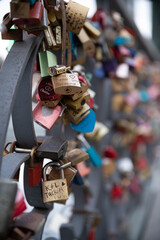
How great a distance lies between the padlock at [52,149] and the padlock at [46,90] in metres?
0.11

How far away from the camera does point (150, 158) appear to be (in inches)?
112

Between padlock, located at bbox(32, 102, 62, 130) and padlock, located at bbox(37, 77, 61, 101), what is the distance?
1.3 inches

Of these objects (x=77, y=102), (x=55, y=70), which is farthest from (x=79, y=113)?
(x=55, y=70)

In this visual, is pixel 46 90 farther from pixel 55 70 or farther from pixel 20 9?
pixel 20 9

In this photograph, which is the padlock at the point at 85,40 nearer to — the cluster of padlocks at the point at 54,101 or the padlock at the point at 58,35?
the cluster of padlocks at the point at 54,101

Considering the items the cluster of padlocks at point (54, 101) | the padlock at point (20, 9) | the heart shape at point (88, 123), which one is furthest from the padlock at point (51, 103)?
the padlock at point (20, 9)

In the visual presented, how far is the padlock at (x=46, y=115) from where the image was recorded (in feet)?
2.12

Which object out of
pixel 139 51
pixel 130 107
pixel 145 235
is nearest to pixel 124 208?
pixel 145 235

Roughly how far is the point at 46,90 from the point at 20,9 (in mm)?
198

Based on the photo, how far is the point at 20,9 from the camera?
52cm

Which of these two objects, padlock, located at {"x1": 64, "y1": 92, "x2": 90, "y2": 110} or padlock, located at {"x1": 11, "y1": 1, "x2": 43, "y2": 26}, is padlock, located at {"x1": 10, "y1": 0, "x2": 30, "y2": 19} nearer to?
padlock, located at {"x1": 11, "y1": 1, "x2": 43, "y2": 26}

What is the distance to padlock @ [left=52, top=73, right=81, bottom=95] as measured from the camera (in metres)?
0.58

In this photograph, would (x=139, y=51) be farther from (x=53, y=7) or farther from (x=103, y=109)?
(x=53, y=7)

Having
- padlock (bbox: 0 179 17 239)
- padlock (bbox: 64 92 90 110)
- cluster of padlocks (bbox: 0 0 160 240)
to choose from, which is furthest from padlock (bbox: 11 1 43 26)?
padlock (bbox: 0 179 17 239)
